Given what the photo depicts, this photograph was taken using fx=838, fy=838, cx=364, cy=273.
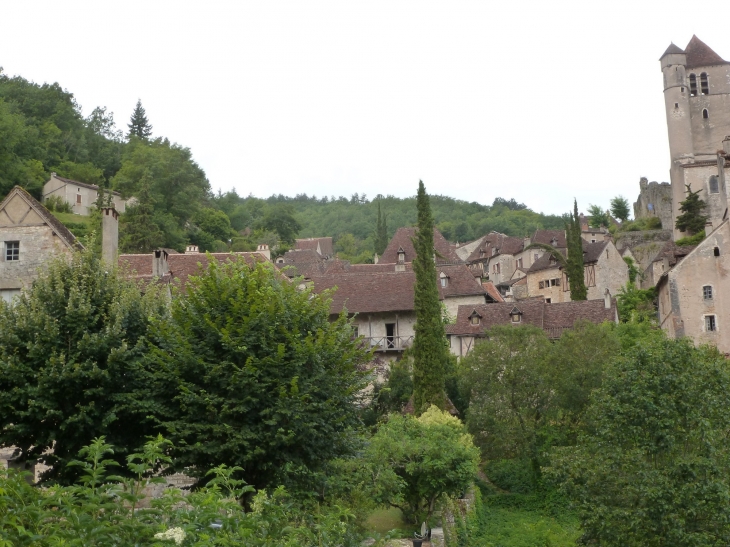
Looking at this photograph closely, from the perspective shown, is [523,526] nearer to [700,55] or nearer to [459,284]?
[459,284]

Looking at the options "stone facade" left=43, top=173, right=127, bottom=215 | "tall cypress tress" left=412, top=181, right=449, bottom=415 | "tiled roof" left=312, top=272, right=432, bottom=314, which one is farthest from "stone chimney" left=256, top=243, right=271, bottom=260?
"stone facade" left=43, top=173, right=127, bottom=215

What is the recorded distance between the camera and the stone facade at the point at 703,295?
4981 cm

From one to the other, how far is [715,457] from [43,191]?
7702 cm

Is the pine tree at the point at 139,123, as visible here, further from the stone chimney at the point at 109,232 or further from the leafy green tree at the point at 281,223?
the stone chimney at the point at 109,232

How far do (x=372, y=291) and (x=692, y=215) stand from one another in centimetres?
3693

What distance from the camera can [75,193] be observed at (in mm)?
87625

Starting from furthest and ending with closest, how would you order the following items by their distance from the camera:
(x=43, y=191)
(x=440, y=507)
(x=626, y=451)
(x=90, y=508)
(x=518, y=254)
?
1. (x=518, y=254)
2. (x=43, y=191)
3. (x=440, y=507)
4. (x=626, y=451)
5. (x=90, y=508)

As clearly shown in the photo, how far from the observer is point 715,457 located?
74.1 feet

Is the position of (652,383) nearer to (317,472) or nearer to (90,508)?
(317,472)

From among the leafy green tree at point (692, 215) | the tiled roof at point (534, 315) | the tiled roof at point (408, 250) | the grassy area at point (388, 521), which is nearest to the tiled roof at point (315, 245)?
the tiled roof at point (408, 250)

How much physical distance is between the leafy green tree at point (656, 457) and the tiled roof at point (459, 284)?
26903 mm

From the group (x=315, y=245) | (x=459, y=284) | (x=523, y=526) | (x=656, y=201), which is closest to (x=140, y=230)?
(x=459, y=284)

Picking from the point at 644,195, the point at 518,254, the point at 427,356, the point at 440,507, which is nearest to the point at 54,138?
the point at 518,254

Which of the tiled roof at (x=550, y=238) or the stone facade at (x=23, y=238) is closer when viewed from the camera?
the stone facade at (x=23, y=238)
